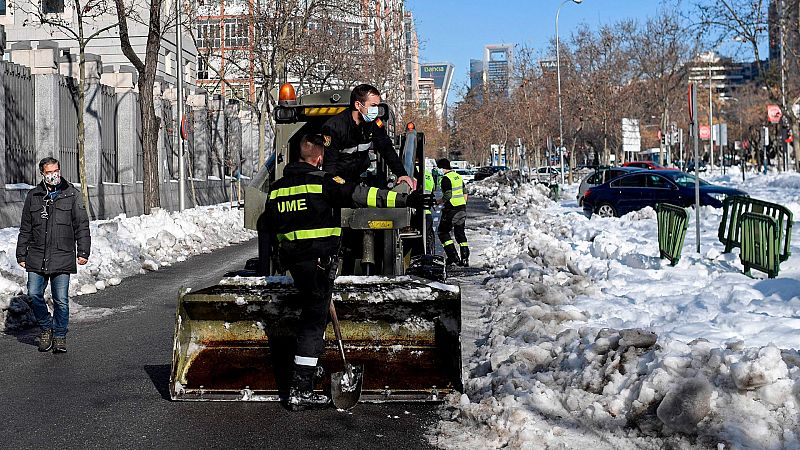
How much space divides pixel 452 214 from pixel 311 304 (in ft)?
32.4

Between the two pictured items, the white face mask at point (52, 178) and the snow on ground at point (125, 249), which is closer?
the white face mask at point (52, 178)

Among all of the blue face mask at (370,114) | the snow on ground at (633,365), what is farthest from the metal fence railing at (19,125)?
the blue face mask at (370,114)

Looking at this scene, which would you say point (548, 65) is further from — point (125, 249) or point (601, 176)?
point (125, 249)

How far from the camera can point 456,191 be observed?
657 inches

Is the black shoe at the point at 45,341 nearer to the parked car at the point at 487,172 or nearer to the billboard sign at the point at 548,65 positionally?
the billboard sign at the point at 548,65

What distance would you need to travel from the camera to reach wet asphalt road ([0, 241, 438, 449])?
243 inches

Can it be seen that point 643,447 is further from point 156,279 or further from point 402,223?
point 156,279

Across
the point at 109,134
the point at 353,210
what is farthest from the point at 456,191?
the point at 109,134

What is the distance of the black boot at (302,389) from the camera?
6738 millimetres

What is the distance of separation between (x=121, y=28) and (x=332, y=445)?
2023cm

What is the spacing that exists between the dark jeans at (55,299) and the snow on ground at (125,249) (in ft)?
6.11

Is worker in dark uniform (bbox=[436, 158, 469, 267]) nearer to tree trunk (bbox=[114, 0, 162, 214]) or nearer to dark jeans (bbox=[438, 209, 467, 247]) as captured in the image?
dark jeans (bbox=[438, 209, 467, 247])

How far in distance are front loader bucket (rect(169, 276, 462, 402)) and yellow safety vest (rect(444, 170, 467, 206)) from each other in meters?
9.15

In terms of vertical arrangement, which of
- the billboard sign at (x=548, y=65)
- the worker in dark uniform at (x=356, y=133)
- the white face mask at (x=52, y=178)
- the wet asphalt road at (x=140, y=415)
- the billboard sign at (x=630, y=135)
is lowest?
Answer: the wet asphalt road at (x=140, y=415)
